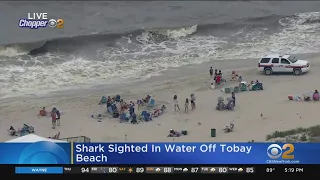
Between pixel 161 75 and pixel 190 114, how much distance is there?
8412mm

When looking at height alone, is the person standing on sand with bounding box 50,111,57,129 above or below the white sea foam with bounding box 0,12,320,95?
below

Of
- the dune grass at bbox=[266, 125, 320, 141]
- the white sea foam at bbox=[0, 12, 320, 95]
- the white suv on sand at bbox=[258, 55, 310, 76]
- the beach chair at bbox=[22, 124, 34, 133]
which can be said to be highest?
the white sea foam at bbox=[0, 12, 320, 95]

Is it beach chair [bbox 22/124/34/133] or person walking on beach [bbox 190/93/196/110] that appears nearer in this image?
beach chair [bbox 22/124/34/133]

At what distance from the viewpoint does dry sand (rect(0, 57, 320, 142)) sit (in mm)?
24641

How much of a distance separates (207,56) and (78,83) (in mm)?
8465

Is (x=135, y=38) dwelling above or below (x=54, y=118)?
above

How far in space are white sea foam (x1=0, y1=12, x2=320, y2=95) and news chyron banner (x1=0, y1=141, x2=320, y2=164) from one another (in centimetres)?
1830

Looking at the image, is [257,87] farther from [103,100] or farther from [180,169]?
[180,169]

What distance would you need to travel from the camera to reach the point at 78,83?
35094 millimetres

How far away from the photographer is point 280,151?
15.8 metres

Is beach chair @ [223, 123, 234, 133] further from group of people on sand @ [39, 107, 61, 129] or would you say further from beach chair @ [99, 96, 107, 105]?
beach chair @ [99, 96, 107, 105]

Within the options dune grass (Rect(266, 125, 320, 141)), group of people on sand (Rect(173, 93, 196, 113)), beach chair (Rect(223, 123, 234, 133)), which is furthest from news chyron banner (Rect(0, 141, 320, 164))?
group of people on sand (Rect(173, 93, 196, 113))

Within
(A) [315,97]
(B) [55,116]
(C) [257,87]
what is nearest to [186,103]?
(C) [257,87]

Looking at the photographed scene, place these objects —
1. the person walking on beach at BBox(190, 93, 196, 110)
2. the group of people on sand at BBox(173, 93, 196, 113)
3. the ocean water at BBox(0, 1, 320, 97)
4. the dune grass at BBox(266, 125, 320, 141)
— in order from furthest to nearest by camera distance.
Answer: the ocean water at BBox(0, 1, 320, 97), the person walking on beach at BBox(190, 93, 196, 110), the group of people on sand at BBox(173, 93, 196, 113), the dune grass at BBox(266, 125, 320, 141)
